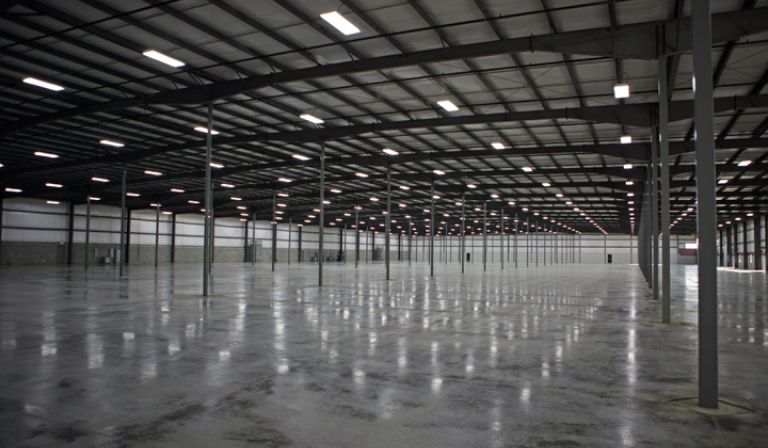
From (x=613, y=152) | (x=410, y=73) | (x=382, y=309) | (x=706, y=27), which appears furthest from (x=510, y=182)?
(x=706, y=27)

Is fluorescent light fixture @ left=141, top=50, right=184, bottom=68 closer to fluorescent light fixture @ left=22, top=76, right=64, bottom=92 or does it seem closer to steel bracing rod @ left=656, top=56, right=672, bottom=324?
fluorescent light fixture @ left=22, top=76, right=64, bottom=92

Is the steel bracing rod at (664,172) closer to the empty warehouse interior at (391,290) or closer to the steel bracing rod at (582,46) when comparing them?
the empty warehouse interior at (391,290)

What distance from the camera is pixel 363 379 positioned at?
7453 millimetres

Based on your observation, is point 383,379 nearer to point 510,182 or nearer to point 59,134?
point 59,134

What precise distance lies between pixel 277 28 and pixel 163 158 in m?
24.0

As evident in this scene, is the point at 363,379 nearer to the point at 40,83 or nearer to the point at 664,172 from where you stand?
the point at 664,172

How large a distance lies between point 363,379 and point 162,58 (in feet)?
46.1

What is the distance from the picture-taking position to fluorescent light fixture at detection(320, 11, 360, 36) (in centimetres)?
1345

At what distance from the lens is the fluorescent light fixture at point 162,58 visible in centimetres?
1644

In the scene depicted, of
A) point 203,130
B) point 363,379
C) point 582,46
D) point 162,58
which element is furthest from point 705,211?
point 203,130

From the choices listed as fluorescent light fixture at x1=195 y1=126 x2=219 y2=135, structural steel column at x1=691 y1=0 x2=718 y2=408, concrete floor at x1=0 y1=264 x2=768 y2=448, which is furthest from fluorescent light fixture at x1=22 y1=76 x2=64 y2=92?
structural steel column at x1=691 y1=0 x2=718 y2=408

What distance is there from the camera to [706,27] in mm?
6613

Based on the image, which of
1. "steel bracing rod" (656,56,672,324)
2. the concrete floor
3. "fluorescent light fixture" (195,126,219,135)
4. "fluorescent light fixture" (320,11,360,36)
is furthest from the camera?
"fluorescent light fixture" (195,126,219,135)

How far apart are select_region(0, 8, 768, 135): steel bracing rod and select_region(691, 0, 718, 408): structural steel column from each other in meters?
7.37
